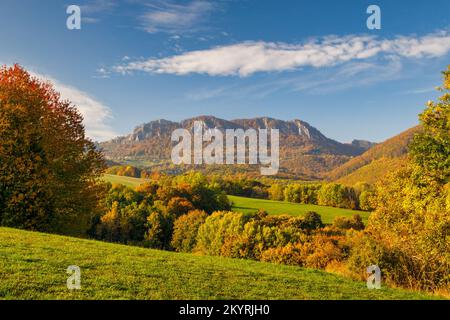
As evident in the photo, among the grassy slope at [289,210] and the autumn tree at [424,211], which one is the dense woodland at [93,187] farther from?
the grassy slope at [289,210]

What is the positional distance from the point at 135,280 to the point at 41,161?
71.9ft

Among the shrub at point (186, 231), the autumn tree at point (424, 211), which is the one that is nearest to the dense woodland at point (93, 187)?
the autumn tree at point (424, 211)

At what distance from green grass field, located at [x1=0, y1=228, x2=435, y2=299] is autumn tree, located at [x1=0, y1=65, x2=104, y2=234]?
10.7m

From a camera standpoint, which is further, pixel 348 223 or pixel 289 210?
pixel 289 210

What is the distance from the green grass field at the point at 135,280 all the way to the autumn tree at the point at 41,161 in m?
10.7

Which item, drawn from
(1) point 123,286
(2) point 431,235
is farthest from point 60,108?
(2) point 431,235

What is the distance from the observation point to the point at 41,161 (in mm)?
30594

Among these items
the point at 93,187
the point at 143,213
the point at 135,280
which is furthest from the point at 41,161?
the point at 143,213

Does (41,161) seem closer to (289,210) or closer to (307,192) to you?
(289,210)

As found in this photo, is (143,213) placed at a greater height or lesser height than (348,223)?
greater

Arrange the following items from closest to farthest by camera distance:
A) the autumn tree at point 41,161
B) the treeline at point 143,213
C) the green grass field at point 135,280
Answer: the green grass field at point 135,280 → the autumn tree at point 41,161 → the treeline at point 143,213

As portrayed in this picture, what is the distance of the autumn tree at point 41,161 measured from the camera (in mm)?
29578

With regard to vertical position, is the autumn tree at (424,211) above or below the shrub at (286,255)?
above
